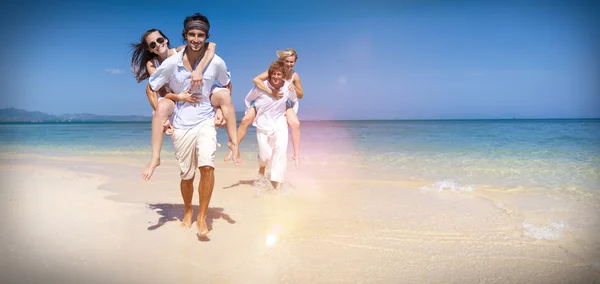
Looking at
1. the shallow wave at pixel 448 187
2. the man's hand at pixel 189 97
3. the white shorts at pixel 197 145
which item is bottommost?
the shallow wave at pixel 448 187

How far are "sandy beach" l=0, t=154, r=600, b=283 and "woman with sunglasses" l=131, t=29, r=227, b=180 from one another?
3.19 ft

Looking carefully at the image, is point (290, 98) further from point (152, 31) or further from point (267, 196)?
point (152, 31)

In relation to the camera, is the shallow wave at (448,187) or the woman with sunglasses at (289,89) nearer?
the woman with sunglasses at (289,89)

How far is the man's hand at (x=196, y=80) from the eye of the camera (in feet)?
15.2

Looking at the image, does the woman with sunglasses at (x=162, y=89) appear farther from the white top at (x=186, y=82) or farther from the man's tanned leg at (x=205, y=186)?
the man's tanned leg at (x=205, y=186)

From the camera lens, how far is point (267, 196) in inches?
275

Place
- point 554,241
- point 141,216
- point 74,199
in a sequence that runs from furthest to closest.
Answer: point 74,199 < point 141,216 < point 554,241

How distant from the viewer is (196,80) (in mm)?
4664

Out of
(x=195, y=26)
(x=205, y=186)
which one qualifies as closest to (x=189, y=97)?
(x=195, y=26)

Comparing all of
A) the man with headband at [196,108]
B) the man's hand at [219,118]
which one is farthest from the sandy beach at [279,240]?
the man's hand at [219,118]

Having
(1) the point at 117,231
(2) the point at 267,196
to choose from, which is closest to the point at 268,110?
(2) the point at 267,196

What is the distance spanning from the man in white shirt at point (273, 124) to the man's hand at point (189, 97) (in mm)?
2139

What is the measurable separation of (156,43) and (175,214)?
7.12 ft

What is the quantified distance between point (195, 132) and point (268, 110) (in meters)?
2.25
